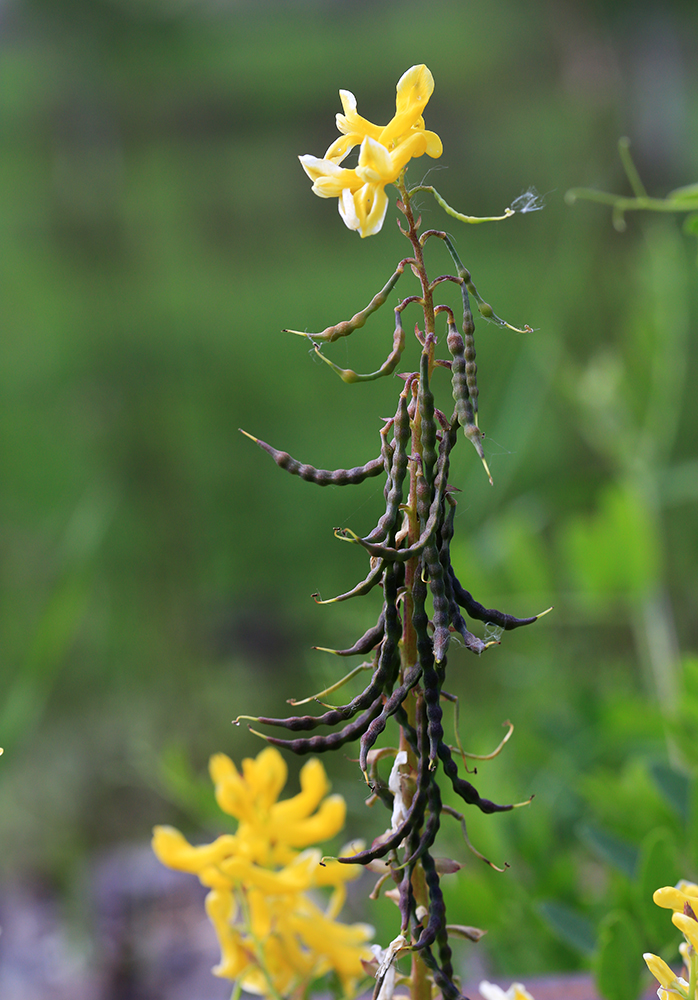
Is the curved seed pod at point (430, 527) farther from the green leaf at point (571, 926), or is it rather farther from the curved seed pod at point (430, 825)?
the green leaf at point (571, 926)

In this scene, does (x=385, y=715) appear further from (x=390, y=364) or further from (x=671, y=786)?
(x=671, y=786)

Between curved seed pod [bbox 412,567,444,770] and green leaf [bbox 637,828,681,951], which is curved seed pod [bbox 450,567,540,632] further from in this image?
green leaf [bbox 637,828,681,951]

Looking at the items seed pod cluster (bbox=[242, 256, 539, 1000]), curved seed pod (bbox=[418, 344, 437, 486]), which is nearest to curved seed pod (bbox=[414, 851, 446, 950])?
seed pod cluster (bbox=[242, 256, 539, 1000])

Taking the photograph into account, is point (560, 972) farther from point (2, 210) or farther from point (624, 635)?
point (2, 210)

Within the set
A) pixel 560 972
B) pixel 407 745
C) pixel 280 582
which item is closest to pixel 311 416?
pixel 280 582

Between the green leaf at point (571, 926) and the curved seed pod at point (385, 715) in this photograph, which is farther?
the green leaf at point (571, 926)

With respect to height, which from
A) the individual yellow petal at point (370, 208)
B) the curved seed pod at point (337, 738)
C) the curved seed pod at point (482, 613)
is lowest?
the curved seed pod at point (337, 738)

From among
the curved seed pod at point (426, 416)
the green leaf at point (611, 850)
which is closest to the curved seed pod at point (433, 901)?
the curved seed pod at point (426, 416)

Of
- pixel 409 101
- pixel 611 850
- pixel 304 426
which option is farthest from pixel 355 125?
pixel 304 426
